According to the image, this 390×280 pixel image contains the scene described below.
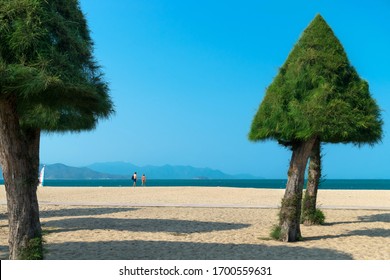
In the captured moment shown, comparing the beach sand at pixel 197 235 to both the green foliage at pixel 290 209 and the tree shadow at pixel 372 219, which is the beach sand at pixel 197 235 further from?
the green foliage at pixel 290 209

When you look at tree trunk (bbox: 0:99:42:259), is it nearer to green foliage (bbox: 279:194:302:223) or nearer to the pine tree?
the pine tree

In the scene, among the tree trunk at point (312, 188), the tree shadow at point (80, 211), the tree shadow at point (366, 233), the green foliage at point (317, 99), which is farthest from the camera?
the tree shadow at point (80, 211)

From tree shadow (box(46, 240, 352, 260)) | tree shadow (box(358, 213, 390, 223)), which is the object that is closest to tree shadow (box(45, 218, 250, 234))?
tree shadow (box(46, 240, 352, 260))

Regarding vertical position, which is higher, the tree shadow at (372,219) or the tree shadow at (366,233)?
the tree shadow at (372,219)

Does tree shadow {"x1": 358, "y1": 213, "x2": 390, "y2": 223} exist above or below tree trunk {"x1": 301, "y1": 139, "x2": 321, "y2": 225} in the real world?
below

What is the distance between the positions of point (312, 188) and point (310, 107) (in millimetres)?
5913

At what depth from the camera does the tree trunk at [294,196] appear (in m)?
13.6

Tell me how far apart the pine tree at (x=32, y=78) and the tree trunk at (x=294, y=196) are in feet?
22.0

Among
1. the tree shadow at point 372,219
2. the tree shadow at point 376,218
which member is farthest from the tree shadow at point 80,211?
the tree shadow at point 376,218

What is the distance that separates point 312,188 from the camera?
58.1 ft

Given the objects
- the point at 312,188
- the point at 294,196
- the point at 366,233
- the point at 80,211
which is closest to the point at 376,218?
the point at 312,188

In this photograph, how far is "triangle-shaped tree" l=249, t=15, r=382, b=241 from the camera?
12664 millimetres

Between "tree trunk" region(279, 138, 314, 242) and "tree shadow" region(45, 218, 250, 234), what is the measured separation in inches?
118

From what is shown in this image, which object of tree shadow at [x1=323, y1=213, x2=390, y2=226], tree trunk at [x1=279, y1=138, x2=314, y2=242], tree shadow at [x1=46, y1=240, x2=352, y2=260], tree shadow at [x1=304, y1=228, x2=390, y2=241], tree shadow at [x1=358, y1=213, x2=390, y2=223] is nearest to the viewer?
tree shadow at [x1=46, y1=240, x2=352, y2=260]
